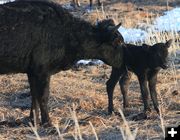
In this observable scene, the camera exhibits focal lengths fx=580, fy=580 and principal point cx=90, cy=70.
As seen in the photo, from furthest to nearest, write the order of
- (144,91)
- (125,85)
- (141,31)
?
(141,31), (125,85), (144,91)

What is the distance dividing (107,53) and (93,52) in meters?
0.25

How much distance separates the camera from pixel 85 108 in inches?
418

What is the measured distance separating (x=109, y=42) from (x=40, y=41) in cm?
125

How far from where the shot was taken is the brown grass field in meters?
8.27

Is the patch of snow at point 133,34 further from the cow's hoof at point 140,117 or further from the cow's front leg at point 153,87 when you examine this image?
the cow's hoof at point 140,117

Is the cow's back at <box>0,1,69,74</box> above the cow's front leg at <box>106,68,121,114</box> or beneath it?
above

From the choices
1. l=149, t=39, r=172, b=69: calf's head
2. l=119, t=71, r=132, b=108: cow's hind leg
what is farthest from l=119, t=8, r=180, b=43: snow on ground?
l=149, t=39, r=172, b=69: calf's head

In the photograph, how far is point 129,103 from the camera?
10961mm

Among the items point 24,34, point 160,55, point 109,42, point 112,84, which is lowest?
point 112,84

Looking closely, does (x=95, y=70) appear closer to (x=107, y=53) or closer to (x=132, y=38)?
(x=107, y=53)

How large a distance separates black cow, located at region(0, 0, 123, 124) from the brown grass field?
0.63m

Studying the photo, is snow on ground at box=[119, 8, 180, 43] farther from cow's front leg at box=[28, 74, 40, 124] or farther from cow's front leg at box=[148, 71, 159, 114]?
cow's front leg at box=[28, 74, 40, 124]

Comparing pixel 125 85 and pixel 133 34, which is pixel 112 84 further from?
pixel 133 34

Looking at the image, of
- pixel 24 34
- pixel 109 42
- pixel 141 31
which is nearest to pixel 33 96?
pixel 24 34
